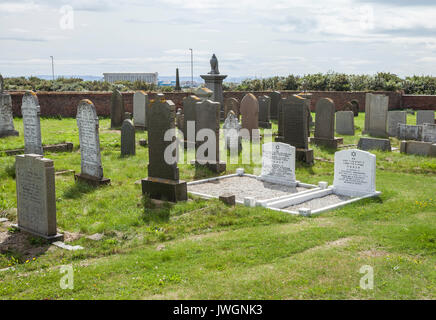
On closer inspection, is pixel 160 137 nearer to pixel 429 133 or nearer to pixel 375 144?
pixel 375 144

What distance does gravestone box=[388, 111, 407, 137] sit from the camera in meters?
20.1

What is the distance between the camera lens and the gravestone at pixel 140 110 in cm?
2161

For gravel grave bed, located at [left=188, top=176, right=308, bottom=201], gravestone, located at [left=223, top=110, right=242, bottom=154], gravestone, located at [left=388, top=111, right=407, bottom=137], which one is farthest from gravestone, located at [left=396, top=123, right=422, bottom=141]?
gravel grave bed, located at [left=188, top=176, right=308, bottom=201]

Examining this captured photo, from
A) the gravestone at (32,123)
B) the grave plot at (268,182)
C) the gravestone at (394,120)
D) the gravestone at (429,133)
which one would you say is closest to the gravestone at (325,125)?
the gravestone at (429,133)

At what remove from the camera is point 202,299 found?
5.45 metres

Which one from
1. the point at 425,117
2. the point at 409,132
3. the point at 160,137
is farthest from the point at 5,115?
the point at 425,117

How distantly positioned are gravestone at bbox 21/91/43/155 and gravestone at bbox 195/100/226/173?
14.8ft

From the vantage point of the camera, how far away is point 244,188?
11.8 meters

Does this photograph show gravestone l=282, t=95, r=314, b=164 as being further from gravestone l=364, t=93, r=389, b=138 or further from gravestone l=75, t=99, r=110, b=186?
gravestone l=364, t=93, r=389, b=138

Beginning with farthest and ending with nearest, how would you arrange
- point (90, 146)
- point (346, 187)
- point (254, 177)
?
point (254, 177) < point (90, 146) < point (346, 187)

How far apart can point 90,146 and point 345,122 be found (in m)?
12.9
